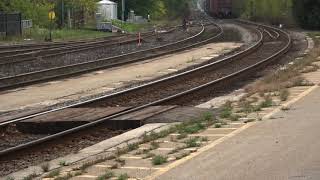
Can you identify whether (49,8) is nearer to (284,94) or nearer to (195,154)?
(284,94)

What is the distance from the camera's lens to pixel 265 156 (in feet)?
25.8

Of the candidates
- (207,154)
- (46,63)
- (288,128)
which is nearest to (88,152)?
(207,154)

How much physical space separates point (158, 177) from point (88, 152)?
8.17 feet

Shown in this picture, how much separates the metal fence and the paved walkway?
39.2 m

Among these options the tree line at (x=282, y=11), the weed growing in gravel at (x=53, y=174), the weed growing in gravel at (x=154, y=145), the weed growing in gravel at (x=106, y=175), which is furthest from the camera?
the tree line at (x=282, y=11)

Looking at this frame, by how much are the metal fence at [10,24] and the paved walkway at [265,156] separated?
39.2 meters

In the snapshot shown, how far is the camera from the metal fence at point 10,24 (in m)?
46.9

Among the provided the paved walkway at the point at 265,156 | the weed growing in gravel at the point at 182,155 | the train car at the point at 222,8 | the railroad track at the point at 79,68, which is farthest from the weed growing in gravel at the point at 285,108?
the train car at the point at 222,8

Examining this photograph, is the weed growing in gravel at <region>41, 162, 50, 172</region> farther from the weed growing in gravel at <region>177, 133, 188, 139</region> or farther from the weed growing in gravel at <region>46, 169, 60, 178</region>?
the weed growing in gravel at <region>177, 133, 188, 139</region>

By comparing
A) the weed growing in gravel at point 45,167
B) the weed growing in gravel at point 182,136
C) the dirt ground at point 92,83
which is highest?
the weed growing in gravel at point 182,136

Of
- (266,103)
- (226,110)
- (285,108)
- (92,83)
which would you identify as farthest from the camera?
(92,83)

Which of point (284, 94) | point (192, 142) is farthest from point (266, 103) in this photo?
point (192, 142)

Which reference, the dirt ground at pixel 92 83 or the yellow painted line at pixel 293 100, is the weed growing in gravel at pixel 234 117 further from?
the dirt ground at pixel 92 83

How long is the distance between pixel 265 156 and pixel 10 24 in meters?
41.7
